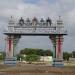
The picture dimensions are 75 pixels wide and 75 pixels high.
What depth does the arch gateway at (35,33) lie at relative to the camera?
5094cm

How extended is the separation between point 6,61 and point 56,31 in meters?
8.93

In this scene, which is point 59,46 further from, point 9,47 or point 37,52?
point 37,52

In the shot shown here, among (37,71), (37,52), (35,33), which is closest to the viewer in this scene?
(37,71)

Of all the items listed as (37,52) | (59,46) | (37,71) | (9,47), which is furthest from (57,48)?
(37,52)

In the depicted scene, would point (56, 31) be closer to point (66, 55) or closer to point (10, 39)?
point (10, 39)

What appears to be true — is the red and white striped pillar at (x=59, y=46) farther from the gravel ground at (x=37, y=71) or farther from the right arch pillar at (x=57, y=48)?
the gravel ground at (x=37, y=71)

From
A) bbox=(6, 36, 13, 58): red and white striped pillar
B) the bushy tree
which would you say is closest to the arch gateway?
bbox=(6, 36, 13, 58): red and white striped pillar

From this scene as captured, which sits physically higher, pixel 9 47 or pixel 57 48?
pixel 9 47

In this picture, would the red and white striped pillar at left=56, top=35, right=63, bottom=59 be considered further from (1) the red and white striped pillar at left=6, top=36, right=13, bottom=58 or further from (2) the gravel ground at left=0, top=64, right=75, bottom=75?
(2) the gravel ground at left=0, top=64, right=75, bottom=75

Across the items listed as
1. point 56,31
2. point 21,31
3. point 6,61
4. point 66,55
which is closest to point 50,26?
point 56,31

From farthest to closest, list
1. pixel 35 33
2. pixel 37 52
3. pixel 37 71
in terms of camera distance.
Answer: pixel 37 52
pixel 35 33
pixel 37 71

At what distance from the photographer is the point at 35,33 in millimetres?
50562

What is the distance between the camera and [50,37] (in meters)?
52.6

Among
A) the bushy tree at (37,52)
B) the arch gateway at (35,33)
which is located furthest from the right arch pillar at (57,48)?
the bushy tree at (37,52)
